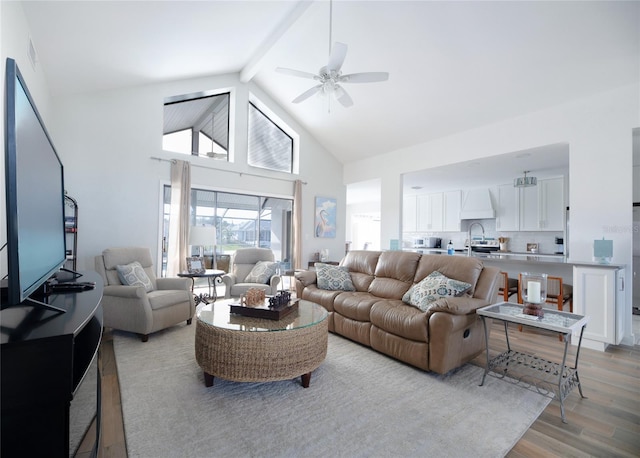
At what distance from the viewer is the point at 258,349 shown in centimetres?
211

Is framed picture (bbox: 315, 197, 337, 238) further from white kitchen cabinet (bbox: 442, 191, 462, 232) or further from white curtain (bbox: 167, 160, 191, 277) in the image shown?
white kitchen cabinet (bbox: 442, 191, 462, 232)

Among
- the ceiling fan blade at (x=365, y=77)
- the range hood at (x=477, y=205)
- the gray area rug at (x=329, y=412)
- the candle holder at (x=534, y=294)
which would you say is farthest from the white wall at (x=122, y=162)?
the range hood at (x=477, y=205)

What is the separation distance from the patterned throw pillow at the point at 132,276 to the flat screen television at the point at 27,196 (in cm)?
174

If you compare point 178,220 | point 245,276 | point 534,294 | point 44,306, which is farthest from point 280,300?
point 178,220

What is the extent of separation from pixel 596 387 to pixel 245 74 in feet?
19.9

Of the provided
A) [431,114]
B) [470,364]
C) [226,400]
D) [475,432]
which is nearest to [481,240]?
[431,114]

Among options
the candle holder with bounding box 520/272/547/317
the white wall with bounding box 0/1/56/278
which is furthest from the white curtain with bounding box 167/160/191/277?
the candle holder with bounding box 520/272/547/317

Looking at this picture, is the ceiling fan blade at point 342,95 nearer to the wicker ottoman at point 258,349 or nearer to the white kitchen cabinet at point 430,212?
the wicker ottoman at point 258,349

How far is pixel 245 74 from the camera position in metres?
5.42

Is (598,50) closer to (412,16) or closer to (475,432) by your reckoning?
(412,16)

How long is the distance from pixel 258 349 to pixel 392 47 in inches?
158

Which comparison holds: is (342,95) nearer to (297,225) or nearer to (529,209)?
(297,225)

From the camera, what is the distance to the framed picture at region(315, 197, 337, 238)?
688 cm

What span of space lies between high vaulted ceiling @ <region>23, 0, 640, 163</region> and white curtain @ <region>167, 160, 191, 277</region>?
4.66 ft
